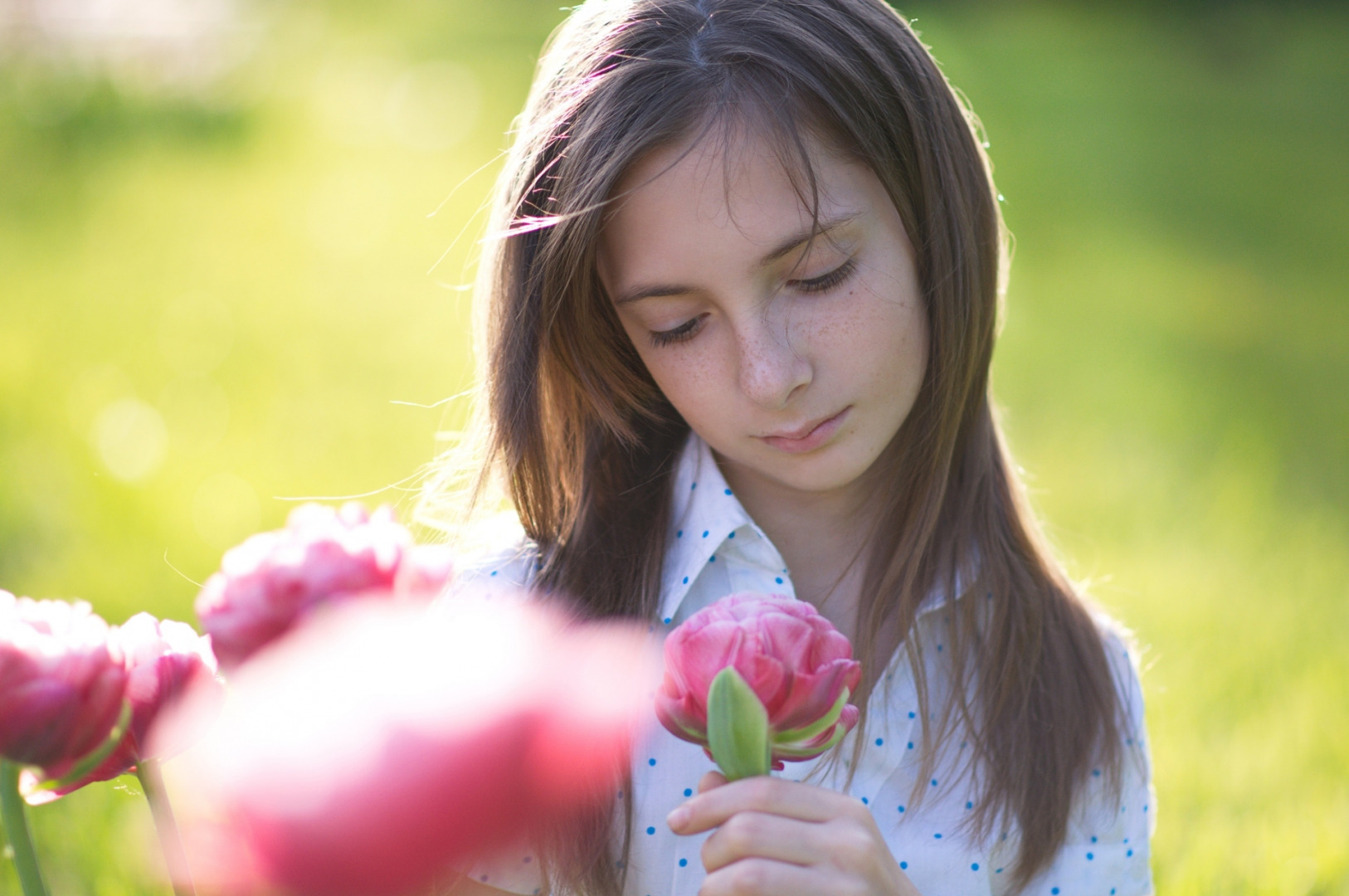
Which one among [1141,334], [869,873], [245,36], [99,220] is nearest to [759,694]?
[869,873]

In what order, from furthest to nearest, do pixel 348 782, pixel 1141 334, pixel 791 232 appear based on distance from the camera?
pixel 1141 334, pixel 791 232, pixel 348 782

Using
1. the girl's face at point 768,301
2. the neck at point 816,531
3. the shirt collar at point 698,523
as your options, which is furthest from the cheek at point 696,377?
the neck at point 816,531

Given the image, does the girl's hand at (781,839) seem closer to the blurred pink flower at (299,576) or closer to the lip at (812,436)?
the blurred pink flower at (299,576)

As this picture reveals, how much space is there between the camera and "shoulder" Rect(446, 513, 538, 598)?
4.40ft

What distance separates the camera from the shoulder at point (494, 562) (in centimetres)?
134

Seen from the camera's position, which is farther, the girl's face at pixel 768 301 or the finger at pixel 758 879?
the girl's face at pixel 768 301

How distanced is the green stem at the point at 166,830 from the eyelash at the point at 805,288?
2.34 ft

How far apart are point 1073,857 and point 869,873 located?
0.79 metres

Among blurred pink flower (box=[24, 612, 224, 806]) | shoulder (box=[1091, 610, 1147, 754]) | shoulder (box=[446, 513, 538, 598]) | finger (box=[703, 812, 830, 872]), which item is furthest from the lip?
blurred pink flower (box=[24, 612, 224, 806])

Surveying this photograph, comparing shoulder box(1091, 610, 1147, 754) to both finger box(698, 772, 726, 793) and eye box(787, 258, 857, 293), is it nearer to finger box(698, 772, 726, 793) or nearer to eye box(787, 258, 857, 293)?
eye box(787, 258, 857, 293)

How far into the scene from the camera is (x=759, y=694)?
Answer: 1.77ft

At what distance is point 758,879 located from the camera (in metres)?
0.62

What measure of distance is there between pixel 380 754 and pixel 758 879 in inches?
11.6

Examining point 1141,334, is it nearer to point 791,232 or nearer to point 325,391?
point 325,391
